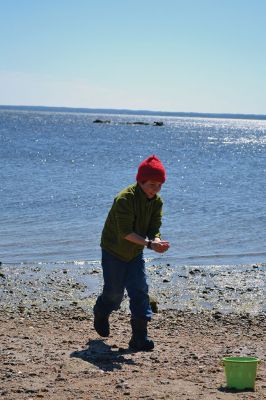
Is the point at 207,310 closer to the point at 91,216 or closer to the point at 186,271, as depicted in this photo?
the point at 186,271

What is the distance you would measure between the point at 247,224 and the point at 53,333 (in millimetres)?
13017

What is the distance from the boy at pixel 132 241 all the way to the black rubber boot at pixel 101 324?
0.56ft

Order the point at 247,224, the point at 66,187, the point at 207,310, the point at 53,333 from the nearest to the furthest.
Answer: the point at 53,333 → the point at 207,310 → the point at 247,224 → the point at 66,187

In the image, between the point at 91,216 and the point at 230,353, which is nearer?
the point at 230,353

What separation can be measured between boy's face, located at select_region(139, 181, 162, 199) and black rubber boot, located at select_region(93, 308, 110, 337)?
1.34m

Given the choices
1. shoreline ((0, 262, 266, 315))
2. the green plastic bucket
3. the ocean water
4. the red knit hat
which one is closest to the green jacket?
the red knit hat

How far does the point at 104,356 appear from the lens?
298 inches

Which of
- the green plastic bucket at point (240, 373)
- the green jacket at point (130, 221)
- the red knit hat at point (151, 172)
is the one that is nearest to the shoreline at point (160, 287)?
the green jacket at point (130, 221)

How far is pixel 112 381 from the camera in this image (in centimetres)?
671

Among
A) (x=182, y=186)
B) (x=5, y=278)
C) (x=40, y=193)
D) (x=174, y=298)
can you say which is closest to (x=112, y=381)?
(x=174, y=298)

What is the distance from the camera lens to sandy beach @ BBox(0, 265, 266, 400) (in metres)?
6.50

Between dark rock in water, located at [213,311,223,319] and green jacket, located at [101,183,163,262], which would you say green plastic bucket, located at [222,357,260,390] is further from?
dark rock in water, located at [213,311,223,319]

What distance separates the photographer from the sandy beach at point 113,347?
6.50 m

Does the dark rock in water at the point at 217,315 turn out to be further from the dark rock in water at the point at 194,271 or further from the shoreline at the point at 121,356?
the dark rock in water at the point at 194,271
